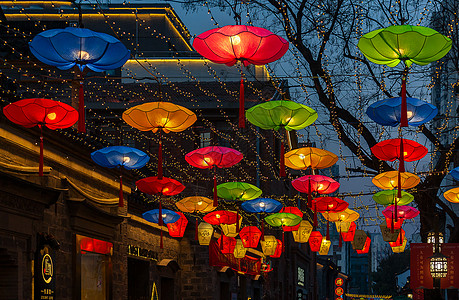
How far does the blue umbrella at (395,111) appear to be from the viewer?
12.9m

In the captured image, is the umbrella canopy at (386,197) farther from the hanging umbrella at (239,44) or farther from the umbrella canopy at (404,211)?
the hanging umbrella at (239,44)

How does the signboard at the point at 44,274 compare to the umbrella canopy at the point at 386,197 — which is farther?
the umbrella canopy at the point at 386,197

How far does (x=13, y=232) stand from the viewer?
1201cm

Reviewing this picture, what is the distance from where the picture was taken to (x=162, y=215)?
19.9 meters

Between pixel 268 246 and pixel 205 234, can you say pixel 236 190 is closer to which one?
pixel 205 234

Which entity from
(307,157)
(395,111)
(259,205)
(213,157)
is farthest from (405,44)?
(259,205)

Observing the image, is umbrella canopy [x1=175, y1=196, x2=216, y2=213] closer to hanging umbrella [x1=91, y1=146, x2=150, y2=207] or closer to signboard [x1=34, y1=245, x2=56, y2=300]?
hanging umbrella [x1=91, y1=146, x2=150, y2=207]

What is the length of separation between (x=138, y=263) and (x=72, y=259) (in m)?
5.70

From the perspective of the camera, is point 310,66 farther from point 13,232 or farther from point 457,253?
point 457,253

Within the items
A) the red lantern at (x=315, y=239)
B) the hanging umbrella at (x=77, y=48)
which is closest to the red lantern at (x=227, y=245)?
the red lantern at (x=315, y=239)

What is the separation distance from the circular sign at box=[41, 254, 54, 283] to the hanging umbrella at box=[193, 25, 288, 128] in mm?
5098

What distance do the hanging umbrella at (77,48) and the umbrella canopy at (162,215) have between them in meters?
8.77

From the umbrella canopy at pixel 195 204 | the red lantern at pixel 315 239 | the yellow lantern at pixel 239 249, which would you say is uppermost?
the umbrella canopy at pixel 195 204

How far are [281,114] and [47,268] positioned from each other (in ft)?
17.3
